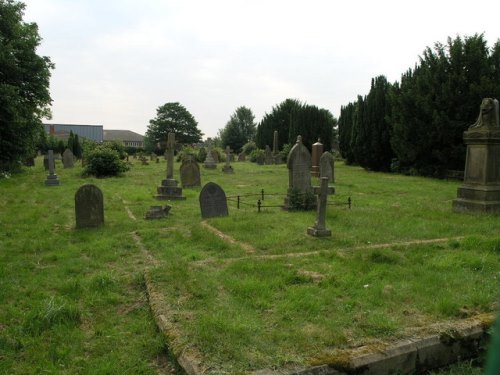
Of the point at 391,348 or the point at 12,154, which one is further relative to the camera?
the point at 12,154

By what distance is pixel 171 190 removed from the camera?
1367 centimetres

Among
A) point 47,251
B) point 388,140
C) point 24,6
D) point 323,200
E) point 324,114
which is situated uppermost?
point 24,6

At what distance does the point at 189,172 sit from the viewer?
16.8 metres

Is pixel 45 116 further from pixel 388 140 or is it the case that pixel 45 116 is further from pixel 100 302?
pixel 100 302

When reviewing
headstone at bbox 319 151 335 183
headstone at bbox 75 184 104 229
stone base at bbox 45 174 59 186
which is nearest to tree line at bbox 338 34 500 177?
headstone at bbox 319 151 335 183

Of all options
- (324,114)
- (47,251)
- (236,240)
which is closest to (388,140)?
(324,114)

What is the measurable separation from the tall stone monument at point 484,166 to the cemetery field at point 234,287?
0.89 meters

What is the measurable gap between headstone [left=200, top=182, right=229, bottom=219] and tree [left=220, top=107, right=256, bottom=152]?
174ft

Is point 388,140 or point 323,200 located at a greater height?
point 388,140

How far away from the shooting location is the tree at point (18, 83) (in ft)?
55.8

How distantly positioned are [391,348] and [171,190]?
11.0m

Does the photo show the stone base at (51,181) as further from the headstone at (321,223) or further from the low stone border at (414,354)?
the low stone border at (414,354)

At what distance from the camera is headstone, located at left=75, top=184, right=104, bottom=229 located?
8.95m

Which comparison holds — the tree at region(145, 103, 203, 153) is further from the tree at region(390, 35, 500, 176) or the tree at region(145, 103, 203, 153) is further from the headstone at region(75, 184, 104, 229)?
the headstone at region(75, 184, 104, 229)
